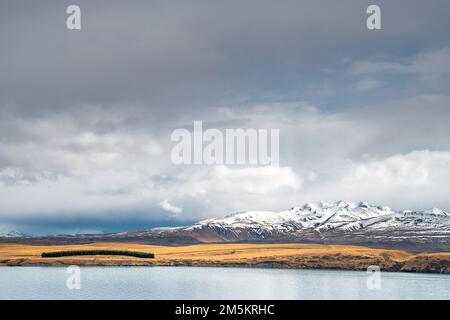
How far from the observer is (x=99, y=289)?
10250 cm

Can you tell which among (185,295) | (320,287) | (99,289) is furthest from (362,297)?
(99,289)
